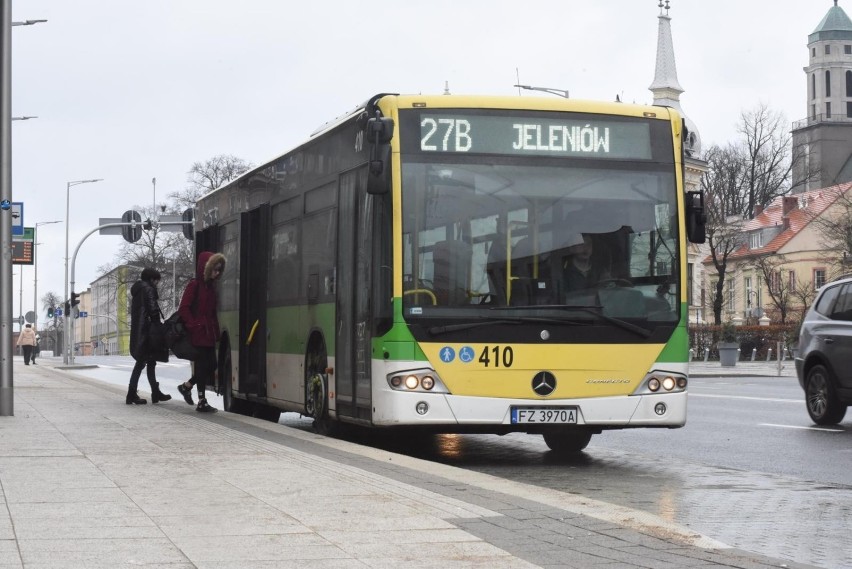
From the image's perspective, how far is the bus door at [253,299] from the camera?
57.8 feet

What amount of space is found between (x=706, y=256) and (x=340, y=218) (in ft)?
340

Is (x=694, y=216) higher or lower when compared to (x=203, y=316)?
higher

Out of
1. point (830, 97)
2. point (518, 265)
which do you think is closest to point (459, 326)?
point (518, 265)

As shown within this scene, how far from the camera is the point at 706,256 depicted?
379 feet

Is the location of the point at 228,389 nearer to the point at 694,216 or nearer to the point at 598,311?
the point at 598,311

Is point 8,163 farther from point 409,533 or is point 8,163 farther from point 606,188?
point 409,533

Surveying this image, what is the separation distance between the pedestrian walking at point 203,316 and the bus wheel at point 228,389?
839 millimetres

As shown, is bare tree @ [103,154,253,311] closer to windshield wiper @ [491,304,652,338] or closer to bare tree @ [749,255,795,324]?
bare tree @ [749,255,795,324]

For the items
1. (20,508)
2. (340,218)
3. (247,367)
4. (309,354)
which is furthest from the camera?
(247,367)

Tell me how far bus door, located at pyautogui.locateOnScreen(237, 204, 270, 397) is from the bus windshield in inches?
206

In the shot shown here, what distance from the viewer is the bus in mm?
12523

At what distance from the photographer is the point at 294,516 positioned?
7.93 meters

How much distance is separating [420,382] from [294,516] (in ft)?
15.2

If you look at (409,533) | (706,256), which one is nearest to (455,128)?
(409,533)
